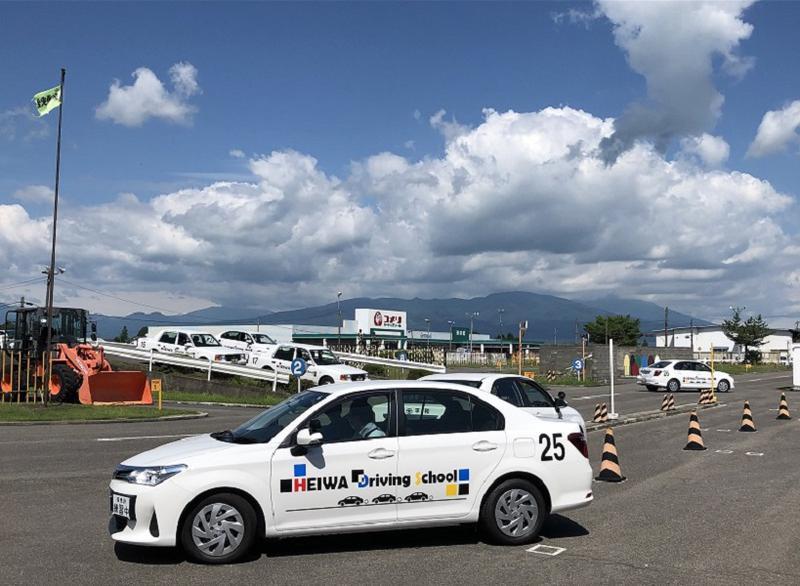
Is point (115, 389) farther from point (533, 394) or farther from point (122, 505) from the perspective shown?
point (122, 505)

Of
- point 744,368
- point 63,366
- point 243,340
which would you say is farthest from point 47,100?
point 744,368

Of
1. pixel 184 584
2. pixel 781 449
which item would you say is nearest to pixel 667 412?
pixel 781 449

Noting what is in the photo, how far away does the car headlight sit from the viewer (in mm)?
6836

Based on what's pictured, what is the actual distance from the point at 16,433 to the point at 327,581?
14.1m

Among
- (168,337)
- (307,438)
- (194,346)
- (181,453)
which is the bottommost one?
(181,453)

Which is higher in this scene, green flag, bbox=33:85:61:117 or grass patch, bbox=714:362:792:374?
green flag, bbox=33:85:61:117

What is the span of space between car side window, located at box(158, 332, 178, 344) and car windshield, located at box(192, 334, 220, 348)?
0.98m

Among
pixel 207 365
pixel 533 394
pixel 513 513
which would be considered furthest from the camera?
pixel 207 365

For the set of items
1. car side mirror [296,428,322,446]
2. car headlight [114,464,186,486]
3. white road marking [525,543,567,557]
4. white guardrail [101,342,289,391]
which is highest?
white guardrail [101,342,289,391]

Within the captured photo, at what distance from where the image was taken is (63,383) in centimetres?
2486

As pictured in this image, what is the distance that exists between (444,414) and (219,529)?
225cm

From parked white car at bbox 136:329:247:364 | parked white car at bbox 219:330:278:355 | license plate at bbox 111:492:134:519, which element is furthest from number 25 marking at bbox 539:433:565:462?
parked white car at bbox 219:330:278:355

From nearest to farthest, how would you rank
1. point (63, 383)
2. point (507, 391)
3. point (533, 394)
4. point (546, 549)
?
point (546, 549)
point (507, 391)
point (533, 394)
point (63, 383)

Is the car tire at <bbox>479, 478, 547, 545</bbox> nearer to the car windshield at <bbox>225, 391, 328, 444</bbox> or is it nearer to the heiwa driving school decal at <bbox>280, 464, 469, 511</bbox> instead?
the heiwa driving school decal at <bbox>280, 464, 469, 511</bbox>
